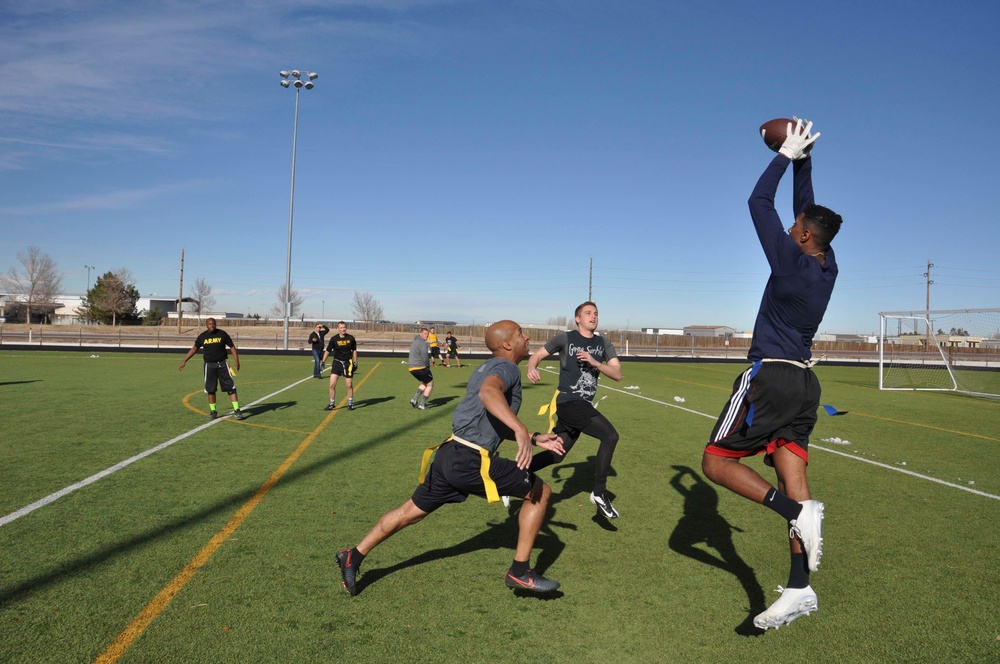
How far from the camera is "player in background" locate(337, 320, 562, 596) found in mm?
4109

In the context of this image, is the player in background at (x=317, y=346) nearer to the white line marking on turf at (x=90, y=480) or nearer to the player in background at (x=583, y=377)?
the white line marking on turf at (x=90, y=480)

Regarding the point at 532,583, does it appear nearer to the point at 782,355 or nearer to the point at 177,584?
the point at 782,355

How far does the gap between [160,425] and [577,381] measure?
7.82 meters

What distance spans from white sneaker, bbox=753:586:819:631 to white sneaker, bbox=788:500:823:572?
5.6 inches

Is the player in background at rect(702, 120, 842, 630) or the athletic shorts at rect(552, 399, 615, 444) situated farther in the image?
the athletic shorts at rect(552, 399, 615, 444)

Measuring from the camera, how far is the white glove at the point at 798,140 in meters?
3.72

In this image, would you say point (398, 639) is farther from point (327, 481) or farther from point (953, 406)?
point (953, 406)

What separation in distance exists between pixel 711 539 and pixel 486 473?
2.53 metres

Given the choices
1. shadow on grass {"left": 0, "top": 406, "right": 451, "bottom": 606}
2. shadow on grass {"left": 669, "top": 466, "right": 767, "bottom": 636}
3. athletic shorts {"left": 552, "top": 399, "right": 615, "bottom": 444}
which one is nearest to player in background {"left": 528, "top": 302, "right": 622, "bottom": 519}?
athletic shorts {"left": 552, "top": 399, "right": 615, "bottom": 444}

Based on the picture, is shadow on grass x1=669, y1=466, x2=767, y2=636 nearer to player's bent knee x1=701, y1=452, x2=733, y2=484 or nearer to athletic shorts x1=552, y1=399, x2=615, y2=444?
player's bent knee x1=701, y1=452, x2=733, y2=484

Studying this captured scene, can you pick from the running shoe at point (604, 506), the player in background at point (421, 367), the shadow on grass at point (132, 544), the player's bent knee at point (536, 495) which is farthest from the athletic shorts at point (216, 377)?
the player's bent knee at point (536, 495)

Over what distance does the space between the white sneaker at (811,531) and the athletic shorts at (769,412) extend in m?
0.42

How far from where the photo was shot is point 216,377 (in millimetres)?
12031

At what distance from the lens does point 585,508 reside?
6.56m
